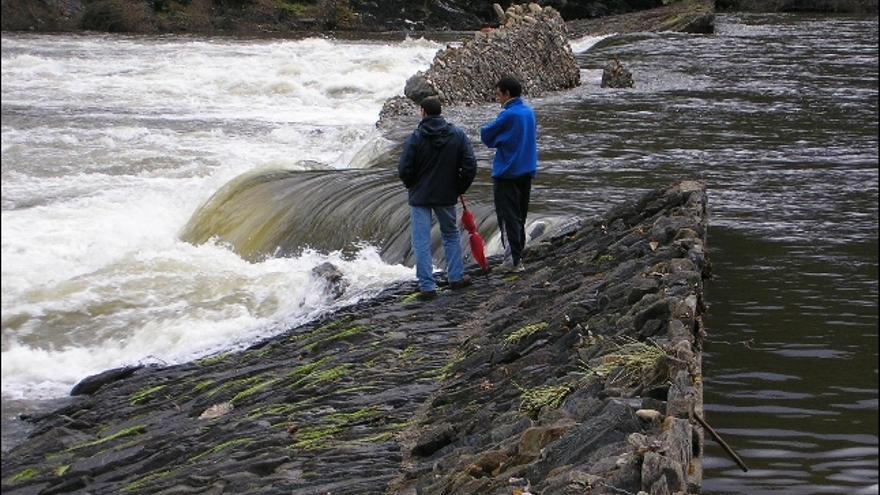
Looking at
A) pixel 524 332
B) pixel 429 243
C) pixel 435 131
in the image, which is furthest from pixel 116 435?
pixel 435 131

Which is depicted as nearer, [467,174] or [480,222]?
[467,174]

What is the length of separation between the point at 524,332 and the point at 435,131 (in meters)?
2.70

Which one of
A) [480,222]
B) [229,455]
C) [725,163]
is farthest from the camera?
[725,163]

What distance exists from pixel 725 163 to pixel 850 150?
75.6 inches

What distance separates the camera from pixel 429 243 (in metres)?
10.8

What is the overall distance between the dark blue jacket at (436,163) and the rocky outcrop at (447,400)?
3.01 feet

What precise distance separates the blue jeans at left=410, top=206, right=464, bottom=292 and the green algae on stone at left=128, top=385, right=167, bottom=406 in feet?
8.30

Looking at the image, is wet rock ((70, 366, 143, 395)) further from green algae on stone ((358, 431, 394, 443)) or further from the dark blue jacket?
green algae on stone ((358, 431, 394, 443))

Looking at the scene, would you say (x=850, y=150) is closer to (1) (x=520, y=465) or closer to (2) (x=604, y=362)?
(2) (x=604, y=362)

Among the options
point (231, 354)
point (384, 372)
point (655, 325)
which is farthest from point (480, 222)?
point (655, 325)

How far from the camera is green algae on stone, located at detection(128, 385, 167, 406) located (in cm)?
932

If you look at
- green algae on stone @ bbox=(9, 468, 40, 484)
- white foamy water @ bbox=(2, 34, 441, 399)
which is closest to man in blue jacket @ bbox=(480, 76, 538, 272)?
white foamy water @ bbox=(2, 34, 441, 399)

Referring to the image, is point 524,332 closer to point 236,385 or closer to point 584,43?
point 236,385

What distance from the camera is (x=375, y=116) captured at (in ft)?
85.4
